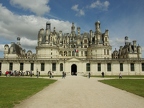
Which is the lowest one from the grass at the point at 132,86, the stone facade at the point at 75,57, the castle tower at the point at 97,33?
the grass at the point at 132,86

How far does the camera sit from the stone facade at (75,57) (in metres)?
61.9

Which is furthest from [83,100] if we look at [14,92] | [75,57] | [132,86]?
[75,57]

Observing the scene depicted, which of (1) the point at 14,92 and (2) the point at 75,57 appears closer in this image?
(1) the point at 14,92

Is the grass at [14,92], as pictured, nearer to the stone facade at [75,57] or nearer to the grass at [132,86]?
the grass at [132,86]

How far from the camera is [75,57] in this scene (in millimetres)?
65125

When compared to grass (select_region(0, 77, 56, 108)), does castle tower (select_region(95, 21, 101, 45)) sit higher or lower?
higher

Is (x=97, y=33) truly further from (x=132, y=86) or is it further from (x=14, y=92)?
(x=14, y=92)

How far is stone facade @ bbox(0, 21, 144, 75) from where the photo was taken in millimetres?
61875

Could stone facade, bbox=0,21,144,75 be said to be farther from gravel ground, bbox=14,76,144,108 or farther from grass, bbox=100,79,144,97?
gravel ground, bbox=14,76,144,108

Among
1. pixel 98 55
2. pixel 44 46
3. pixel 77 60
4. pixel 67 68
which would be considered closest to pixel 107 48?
pixel 98 55

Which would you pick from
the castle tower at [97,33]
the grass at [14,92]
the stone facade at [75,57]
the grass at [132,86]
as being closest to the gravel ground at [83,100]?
the grass at [14,92]

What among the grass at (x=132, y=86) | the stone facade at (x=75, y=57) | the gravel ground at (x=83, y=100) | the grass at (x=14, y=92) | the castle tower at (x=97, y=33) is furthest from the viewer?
the castle tower at (x=97, y=33)

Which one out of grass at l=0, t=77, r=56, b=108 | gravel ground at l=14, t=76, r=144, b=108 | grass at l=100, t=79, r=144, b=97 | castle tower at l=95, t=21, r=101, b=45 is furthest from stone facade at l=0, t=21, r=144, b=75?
gravel ground at l=14, t=76, r=144, b=108

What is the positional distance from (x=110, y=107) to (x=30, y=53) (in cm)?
9426
